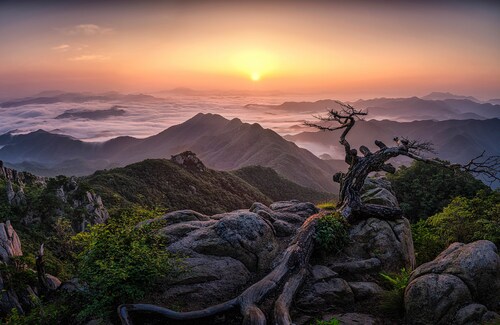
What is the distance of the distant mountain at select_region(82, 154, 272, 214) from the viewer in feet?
223

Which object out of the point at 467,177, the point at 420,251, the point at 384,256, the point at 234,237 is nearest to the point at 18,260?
the point at 234,237

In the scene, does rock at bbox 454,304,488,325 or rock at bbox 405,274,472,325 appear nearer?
rock at bbox 454,304,488,325

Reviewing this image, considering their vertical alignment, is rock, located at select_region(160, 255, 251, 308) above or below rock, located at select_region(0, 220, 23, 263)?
above

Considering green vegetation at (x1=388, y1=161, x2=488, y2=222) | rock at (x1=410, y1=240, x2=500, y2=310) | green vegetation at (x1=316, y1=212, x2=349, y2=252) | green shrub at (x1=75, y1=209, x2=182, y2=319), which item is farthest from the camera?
green vegetation at (x1=388, y1=161, x2=488, y2=222)

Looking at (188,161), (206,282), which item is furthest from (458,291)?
(188,161)

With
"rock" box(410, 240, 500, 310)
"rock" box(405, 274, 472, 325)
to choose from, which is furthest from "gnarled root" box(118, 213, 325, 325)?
"rock" box(410, 240, 500, 310)

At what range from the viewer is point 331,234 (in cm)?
1580

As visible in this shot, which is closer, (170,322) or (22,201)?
(170,322)

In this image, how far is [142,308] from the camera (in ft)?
35.8

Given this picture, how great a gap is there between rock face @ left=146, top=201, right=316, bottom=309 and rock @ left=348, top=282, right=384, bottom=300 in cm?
363

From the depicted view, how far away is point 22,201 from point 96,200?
9.80 meters

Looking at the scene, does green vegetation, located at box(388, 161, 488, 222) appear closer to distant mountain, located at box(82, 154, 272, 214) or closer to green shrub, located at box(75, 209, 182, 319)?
green shrub, located at box(75, 209, 182, 319)

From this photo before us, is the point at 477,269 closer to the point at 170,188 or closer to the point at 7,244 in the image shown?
the point at 7,244

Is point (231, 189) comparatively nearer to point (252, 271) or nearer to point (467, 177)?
point (467, 177)
